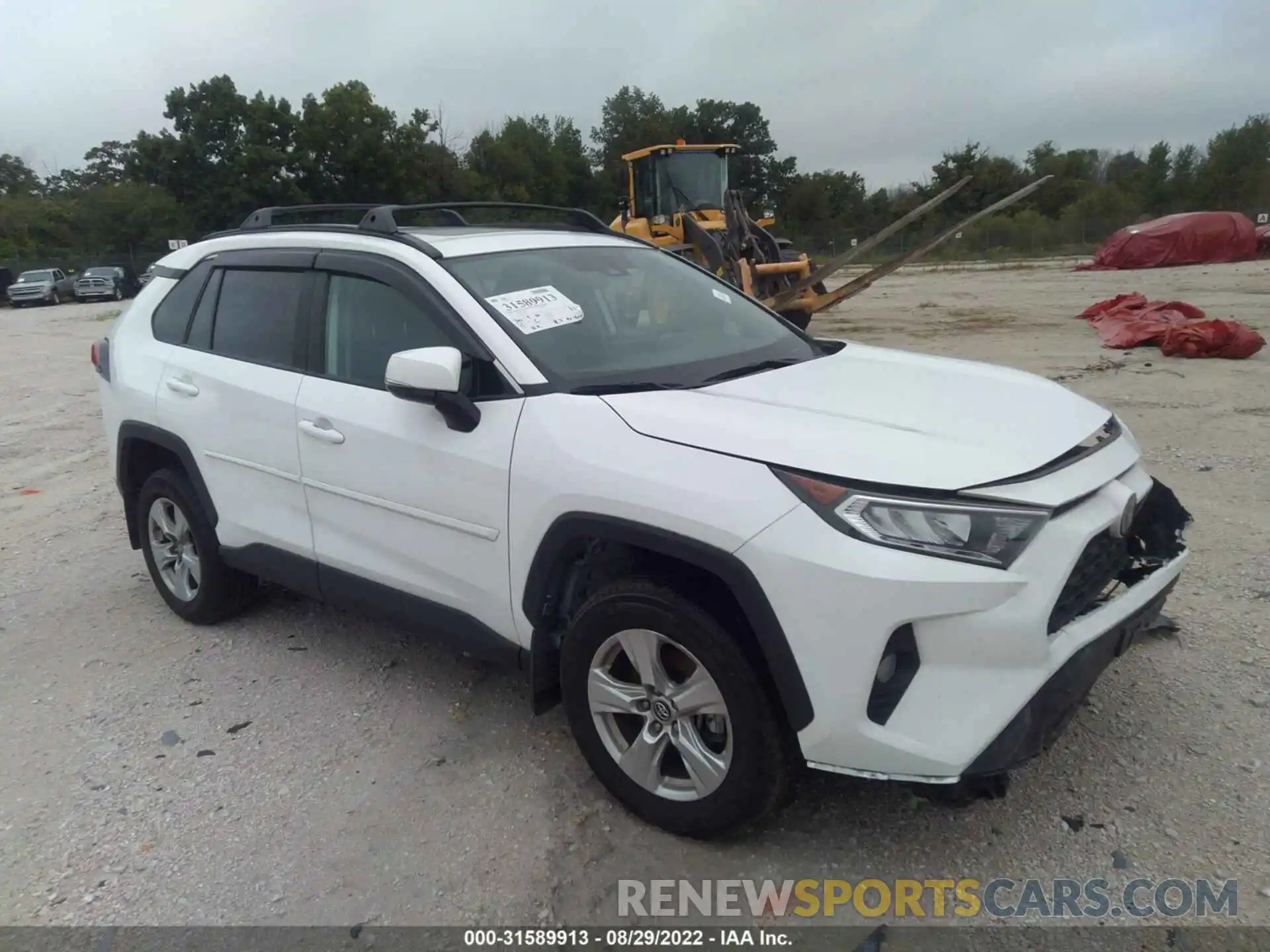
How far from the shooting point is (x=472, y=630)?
3252 millimetres

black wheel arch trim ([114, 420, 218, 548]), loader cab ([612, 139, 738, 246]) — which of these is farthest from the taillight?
loader cab ([612, 139, 738, 246])

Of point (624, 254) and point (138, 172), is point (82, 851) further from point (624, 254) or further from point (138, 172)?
point (138, 172)

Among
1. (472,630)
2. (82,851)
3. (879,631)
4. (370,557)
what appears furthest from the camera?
(370,557)

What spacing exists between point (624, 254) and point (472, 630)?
5.77ft

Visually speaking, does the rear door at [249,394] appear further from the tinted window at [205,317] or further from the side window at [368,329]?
the side window at [368,329]

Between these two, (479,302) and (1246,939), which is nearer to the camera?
(1246,939)

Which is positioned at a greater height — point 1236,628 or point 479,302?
point 479,302

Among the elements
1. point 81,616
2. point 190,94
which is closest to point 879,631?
point 81,616

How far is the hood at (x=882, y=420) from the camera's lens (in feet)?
8.06

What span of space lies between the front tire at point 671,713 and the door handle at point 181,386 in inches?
90.1

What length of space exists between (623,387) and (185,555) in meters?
2.69

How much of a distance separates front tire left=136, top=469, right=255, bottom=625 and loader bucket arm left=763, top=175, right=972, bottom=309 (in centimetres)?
602

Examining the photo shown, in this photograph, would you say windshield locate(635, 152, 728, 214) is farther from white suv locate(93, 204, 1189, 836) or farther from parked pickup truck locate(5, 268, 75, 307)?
parked pickup truck locate(5, 268, 75, 307)

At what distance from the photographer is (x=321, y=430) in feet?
11.7
